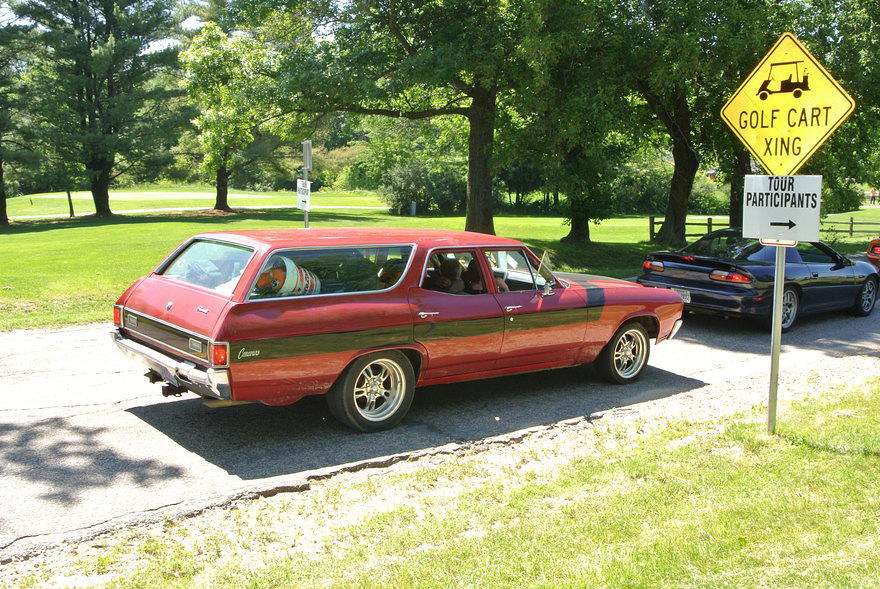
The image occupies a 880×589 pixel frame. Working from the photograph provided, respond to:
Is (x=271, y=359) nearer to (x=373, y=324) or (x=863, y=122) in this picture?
(x=373, y=324)

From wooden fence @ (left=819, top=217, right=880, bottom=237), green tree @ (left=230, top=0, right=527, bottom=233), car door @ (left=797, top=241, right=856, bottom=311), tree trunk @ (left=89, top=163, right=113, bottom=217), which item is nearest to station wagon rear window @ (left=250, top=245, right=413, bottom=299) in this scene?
car door @ (left=797, top=241, right=856, bottom=311)

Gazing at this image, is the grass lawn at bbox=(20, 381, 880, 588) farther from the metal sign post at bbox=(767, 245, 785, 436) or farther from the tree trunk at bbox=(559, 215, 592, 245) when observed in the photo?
the tree trunk at bbox=(559, 215, 592, 245)

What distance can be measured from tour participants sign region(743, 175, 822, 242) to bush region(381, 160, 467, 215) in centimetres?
4168

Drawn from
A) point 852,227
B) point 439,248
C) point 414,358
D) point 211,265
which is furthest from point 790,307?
point 852,227

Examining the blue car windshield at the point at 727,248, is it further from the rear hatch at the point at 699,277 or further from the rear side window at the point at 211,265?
the rear side window at the point at 211,265

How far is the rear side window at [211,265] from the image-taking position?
6016mm

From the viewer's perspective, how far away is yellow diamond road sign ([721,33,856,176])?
5.76m

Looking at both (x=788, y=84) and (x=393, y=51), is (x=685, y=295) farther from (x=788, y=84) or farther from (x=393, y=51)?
(x=393, y=51)

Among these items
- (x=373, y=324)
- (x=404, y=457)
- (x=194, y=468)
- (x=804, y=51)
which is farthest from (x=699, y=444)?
(x=194, y=468)

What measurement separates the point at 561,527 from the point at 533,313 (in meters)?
3.09

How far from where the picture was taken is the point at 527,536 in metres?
4.21

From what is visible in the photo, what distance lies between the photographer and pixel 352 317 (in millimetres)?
6062

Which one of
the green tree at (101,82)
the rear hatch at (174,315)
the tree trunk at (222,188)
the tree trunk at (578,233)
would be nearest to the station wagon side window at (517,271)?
the rear hatch at (174,315)

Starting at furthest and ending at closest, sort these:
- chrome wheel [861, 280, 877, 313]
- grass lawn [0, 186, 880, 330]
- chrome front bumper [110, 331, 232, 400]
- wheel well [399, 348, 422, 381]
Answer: grass lawn [0, 186, 880, 330] → chrome wheel [861, 280, 877, 313] → wheel well [399, 348, 422, 381] → chrome front bumper [110, 331, 232, 400]
